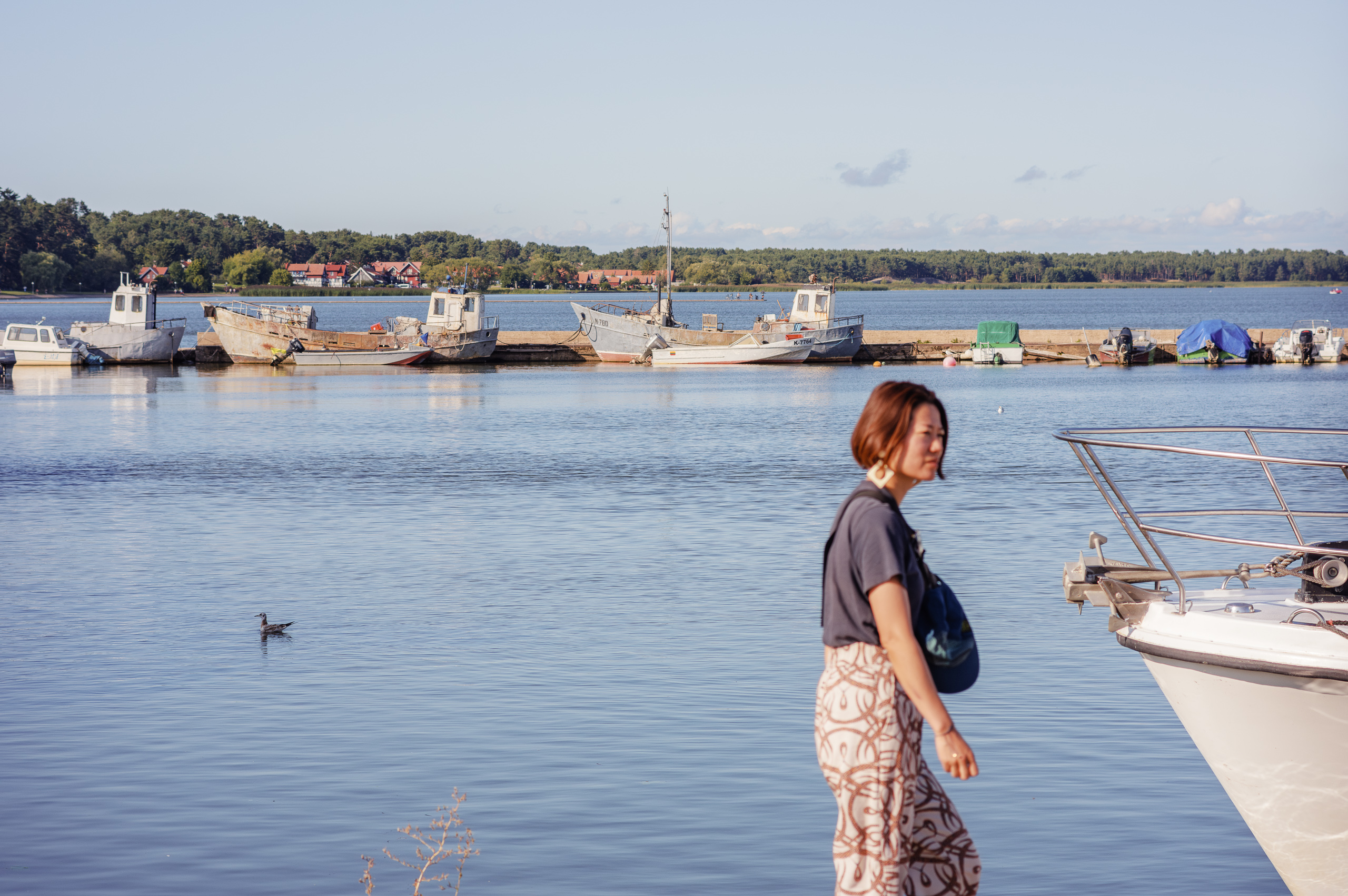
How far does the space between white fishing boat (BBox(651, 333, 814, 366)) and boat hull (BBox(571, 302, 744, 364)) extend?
0.35 meters

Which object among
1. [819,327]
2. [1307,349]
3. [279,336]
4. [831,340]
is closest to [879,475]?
[831,340]

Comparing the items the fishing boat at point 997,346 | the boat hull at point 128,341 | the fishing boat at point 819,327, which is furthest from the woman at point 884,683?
the boat hull at point 128,341

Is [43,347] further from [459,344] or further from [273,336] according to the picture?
[459,344]

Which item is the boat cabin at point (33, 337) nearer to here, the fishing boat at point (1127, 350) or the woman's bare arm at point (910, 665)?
the fishing boat at point (1127, 350)

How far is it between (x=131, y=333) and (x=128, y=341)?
0.41 metres

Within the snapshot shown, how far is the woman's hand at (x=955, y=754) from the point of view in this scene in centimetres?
367

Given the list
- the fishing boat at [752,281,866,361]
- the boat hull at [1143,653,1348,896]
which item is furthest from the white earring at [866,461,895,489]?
the fishing boat at [752,281,866,361]

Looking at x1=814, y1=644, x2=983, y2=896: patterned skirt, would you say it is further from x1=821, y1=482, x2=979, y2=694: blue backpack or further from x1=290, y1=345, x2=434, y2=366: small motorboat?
x1=290, y1=345, x2=434, y2=366: small motorboat

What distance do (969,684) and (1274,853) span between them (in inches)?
97.9

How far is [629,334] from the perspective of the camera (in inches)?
2429

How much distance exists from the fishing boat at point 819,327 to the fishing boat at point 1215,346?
14.1 metres

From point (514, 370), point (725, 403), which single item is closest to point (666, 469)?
point (725, 403)

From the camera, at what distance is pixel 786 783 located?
766 centimetres

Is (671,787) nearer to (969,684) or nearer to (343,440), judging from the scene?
(969,684)
